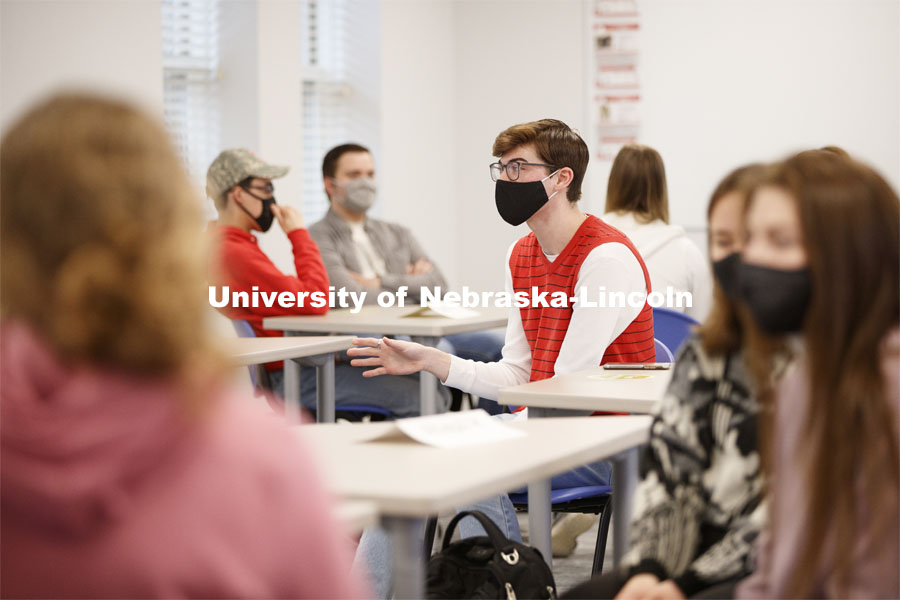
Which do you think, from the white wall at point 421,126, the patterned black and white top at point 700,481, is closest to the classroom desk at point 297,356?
the patterned black and white top at point 700,481

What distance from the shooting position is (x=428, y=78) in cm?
636

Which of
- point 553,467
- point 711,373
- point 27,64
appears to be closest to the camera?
point 711,373

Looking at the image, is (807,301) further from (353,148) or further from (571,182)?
(353,148)

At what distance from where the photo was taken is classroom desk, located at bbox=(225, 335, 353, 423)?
2.97 meters

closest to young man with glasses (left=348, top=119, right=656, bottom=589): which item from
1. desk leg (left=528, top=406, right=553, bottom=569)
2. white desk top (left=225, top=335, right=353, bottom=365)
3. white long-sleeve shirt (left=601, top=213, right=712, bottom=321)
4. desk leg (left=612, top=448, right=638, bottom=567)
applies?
desk leg (left=528, top=406, right=553, bottom=569)

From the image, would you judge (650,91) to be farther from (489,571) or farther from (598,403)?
(489,571)

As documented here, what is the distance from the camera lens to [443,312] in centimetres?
375

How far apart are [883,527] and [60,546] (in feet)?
Answer: 2.80

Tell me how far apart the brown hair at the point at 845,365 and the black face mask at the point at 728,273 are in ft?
0.44

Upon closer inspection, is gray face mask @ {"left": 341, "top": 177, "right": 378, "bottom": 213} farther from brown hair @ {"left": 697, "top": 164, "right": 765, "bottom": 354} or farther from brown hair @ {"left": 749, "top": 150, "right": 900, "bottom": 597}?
brown hair @ {"left": 749, "top": 150, "right": 900, "bottom": 597}

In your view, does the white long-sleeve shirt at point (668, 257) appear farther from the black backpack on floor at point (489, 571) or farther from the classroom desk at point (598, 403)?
the black backpack on floor at point (489, 571)

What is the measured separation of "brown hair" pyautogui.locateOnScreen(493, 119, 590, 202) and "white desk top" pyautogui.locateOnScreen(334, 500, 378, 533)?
161 cm

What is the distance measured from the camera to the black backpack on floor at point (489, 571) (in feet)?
5.91

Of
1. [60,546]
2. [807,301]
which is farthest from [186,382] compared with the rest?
[807,301]
